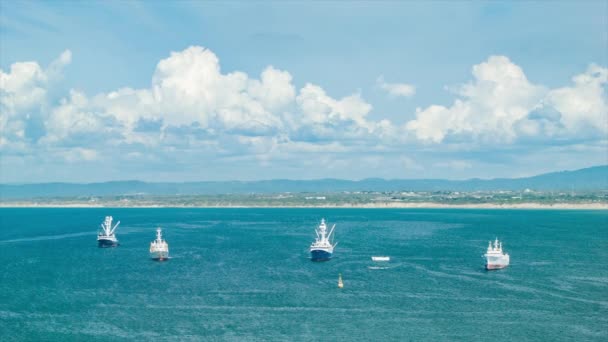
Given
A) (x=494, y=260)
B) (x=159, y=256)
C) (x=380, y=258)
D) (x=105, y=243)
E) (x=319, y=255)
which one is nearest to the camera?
(x=494, y=260)

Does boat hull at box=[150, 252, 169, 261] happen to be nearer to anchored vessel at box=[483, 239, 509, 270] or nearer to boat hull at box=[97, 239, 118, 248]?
boat hull at box=[97, 239, 118, 248]

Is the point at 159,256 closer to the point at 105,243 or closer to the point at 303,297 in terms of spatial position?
the point at 105,243

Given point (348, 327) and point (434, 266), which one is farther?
point (434, 266)

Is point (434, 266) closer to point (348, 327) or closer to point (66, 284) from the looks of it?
point (348, 327)

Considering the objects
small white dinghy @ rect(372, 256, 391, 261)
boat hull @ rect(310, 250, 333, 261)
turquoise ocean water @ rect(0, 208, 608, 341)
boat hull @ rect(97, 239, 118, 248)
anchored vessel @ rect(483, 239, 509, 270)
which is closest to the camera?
turquoise ocean water @ rect(0, 208, 608, 341)

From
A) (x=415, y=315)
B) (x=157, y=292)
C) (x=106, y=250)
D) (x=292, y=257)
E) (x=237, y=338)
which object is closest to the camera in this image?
(x=237, y=338)

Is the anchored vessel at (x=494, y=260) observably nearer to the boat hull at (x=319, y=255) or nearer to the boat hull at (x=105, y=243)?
the boat hull at (x=319, y=255)

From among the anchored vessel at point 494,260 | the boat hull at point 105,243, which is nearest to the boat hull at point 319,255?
the anchored vessel at point 494,260

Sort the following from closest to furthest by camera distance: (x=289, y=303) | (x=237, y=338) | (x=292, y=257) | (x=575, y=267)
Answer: (x=237, y=338) → (x=289, y=303) → (x=575, y=267) → (x=292, y=257)

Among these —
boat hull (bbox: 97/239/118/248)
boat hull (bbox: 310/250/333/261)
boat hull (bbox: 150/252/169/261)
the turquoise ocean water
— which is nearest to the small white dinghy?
the turquoise ocean water

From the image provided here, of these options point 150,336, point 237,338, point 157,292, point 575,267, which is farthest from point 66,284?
point 575,267

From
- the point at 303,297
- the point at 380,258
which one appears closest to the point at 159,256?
the point at 380,258
